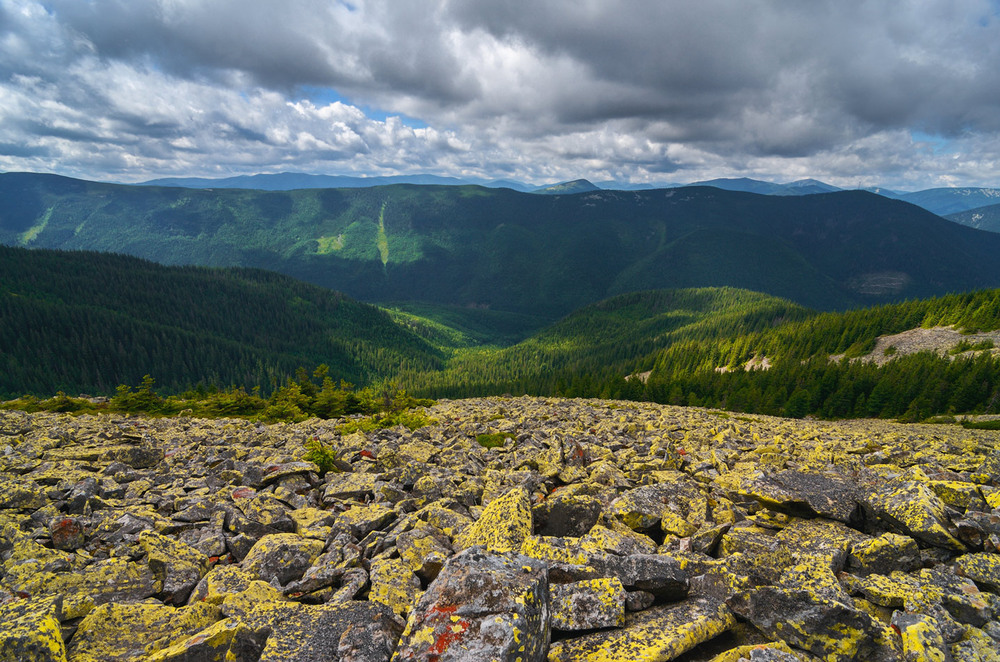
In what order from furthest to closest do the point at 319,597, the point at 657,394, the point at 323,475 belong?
the point at 657,394 → the point at 323,475 → the point at 319,597

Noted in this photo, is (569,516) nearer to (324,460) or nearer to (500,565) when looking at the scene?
(500,565)

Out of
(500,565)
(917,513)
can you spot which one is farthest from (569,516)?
(917,513)

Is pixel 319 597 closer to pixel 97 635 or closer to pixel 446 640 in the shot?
pixel 97 635

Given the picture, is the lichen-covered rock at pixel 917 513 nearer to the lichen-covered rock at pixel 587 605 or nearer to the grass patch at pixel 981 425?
the lichen-covered rock at pixel 587 605

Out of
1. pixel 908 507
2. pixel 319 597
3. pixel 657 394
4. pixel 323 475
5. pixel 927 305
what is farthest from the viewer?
pixel 927 305

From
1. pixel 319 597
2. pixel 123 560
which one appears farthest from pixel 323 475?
pixel 319 597

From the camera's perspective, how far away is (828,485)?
9859 millimetres

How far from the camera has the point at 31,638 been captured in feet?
17.1

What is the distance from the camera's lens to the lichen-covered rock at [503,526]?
26.7 ft

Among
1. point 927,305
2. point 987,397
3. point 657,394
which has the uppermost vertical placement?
point 927,305

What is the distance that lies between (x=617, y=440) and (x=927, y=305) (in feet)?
724

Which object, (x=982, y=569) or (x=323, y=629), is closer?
(x=323, y=629)

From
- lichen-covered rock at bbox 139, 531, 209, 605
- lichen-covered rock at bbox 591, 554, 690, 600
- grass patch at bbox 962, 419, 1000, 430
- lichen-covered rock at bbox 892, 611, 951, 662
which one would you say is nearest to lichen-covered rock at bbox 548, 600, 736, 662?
lichen-covered rock at bbox 591, 554, 690, 600

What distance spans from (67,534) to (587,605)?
12.3m
